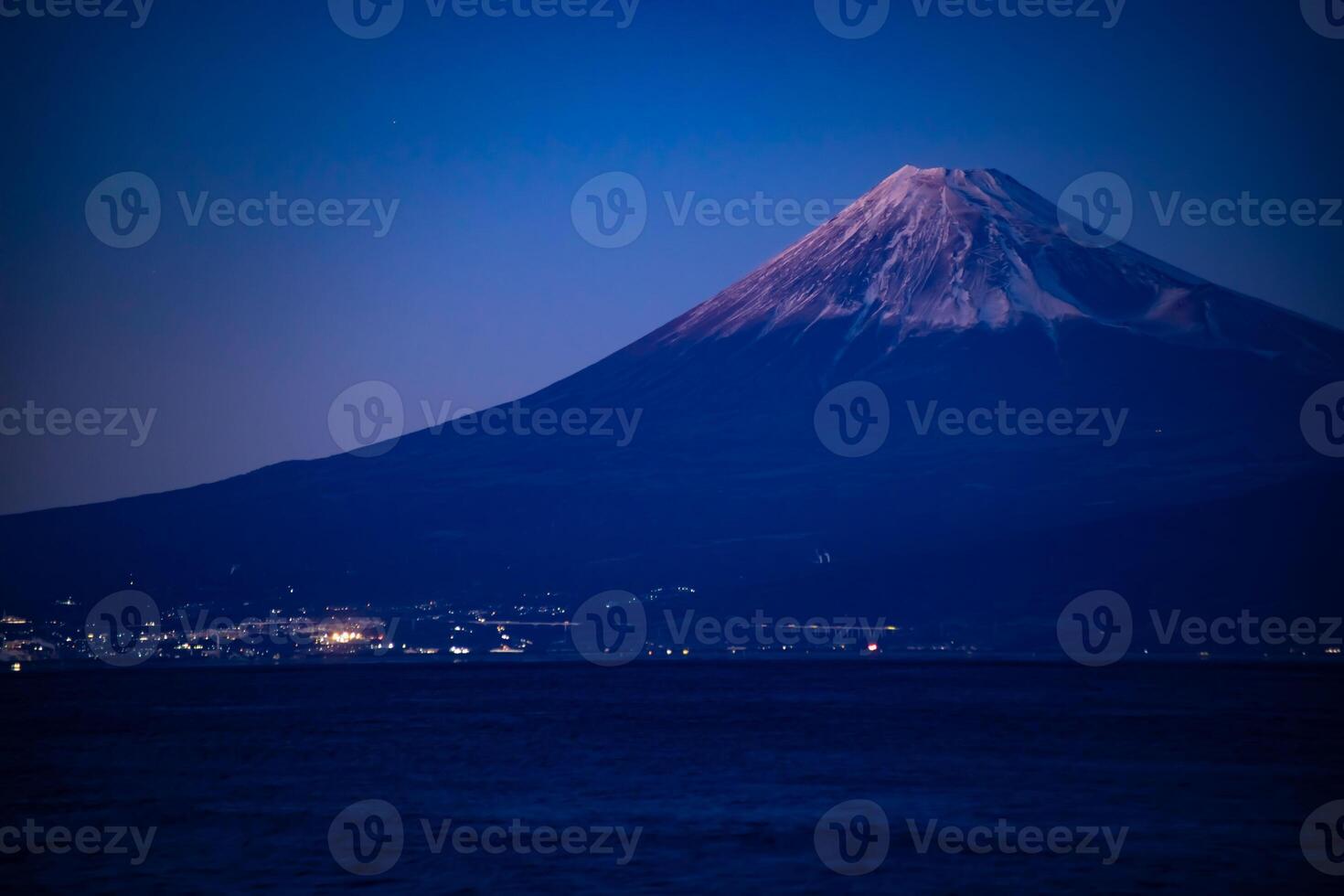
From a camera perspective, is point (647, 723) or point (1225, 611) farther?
Answer: point (1225, 611)

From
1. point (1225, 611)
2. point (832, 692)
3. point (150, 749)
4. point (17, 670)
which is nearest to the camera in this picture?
point (150, 749)

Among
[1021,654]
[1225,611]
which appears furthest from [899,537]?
[1225,611]

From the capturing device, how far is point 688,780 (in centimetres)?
5075

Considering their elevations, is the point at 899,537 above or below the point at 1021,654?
above

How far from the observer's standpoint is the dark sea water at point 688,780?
3291cm

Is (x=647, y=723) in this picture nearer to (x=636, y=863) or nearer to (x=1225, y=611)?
(x=636, y=863)

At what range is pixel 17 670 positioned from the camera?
17100 cm

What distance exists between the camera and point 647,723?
77.9 m

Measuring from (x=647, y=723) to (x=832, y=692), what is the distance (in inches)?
1248

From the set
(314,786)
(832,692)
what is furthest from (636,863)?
(832,692)

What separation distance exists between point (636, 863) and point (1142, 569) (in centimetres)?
13870

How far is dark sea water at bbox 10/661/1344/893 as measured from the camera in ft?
108

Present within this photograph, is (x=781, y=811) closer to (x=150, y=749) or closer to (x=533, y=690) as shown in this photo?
(x=150, y=749)

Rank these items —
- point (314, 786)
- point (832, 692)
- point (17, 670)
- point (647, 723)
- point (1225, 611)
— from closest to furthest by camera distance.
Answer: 1. point (314, 786)
2. point (647, 723)
3. point (832, 692)
4. point (1225, 611)
5. point (17, 670)
